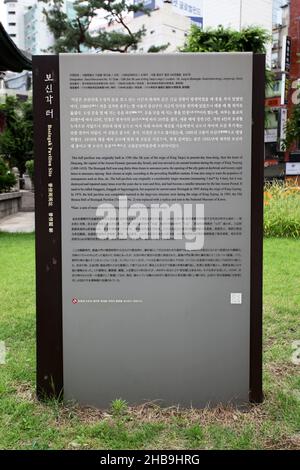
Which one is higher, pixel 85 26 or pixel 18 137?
pixel 85 26

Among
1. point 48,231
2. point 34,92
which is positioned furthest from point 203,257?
point 34,92

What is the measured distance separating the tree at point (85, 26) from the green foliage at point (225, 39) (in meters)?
7.94

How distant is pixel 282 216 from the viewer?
11328 mm

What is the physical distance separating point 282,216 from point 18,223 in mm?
6926

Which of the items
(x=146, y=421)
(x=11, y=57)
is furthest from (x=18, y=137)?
(x=146, y=421)

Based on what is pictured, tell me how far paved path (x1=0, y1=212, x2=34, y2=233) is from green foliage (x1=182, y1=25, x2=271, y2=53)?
6.45m

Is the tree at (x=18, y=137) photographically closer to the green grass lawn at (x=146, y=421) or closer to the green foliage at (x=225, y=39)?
the green foliage at (x=225, y=39)

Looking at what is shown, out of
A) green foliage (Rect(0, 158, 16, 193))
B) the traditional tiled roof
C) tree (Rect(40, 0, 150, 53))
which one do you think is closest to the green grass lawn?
the traditional tiled roof

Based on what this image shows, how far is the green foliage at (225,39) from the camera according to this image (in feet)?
48.9

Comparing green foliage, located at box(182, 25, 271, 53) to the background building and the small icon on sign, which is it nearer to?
the small icon on sign

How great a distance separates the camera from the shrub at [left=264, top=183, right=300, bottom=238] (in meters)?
11.1

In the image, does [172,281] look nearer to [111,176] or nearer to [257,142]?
[111,176]

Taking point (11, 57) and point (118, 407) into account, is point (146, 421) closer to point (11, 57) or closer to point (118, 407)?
point (118, 407)

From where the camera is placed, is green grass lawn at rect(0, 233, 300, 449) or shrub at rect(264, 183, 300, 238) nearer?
green grass lawn at rect(0, 233, 300, 449)
